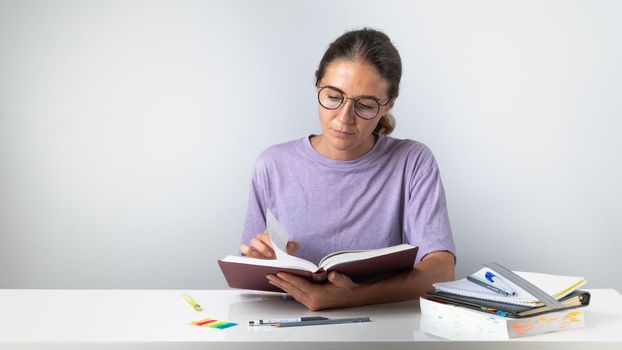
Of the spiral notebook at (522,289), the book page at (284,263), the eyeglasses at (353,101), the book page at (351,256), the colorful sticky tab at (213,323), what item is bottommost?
the colorful sticky tab at (213,323)

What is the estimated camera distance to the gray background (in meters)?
2.76

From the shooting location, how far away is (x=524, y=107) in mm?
2762

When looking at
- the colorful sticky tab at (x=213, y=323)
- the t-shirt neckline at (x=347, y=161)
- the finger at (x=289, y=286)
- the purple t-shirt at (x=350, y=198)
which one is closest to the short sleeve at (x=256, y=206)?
the purple t-shirt at (x=350, y=198)

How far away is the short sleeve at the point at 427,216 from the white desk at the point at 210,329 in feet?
1.12

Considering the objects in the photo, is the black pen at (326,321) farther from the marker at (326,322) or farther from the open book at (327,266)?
the open book at (327,266)

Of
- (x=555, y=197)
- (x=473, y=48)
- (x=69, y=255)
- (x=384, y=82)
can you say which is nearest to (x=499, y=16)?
(x=473, y=48)

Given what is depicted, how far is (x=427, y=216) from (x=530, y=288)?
58 cm

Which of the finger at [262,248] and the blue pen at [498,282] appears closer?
the blue pen at [498,282]

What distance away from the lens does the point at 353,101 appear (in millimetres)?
1984

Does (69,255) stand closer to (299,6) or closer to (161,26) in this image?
(161,26)

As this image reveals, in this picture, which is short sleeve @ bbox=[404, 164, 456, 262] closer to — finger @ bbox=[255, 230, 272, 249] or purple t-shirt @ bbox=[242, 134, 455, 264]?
purple t-shirt @ bbox=[242, 134, 455, 264]

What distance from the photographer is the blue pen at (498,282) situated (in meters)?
1.48

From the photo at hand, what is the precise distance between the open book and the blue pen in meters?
0.17

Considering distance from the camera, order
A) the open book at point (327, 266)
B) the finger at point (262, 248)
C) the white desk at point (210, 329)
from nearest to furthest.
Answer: the white desk at point (210, 329)
the open book at point (327, 266)
the finger at point (262, 248)
